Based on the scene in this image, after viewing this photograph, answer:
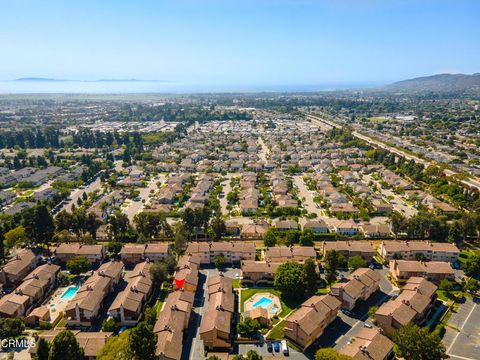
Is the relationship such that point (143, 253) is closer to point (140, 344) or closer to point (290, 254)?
point (290, 254)

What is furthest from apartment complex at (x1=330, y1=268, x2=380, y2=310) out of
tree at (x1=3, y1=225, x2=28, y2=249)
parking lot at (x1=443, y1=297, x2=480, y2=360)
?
tree at (x1=3, y1=225, x2=28, y2=249)

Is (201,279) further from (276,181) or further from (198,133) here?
(198,133)

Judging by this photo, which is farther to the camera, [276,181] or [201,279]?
[276,181]

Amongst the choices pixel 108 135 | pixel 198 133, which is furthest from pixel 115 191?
pixel 198 133

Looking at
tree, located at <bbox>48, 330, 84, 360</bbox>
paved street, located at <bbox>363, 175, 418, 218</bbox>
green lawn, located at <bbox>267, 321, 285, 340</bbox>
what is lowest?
paved street, located at <bbox>363, 175, 418, 218</bbox>

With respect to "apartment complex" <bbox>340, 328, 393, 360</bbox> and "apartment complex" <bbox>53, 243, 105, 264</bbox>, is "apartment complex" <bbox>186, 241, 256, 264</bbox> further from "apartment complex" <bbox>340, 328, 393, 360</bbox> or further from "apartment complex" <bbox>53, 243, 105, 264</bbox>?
"apartment complex" <bbox>340, 328, 393, 360</bbox>

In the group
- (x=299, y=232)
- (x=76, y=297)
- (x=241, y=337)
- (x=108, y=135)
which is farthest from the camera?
(x=108, y=135)

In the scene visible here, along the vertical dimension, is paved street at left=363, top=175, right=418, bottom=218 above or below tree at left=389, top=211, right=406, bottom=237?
below

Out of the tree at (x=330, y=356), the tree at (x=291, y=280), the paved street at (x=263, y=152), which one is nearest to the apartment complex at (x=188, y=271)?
the tree at (x=291, y=280)
